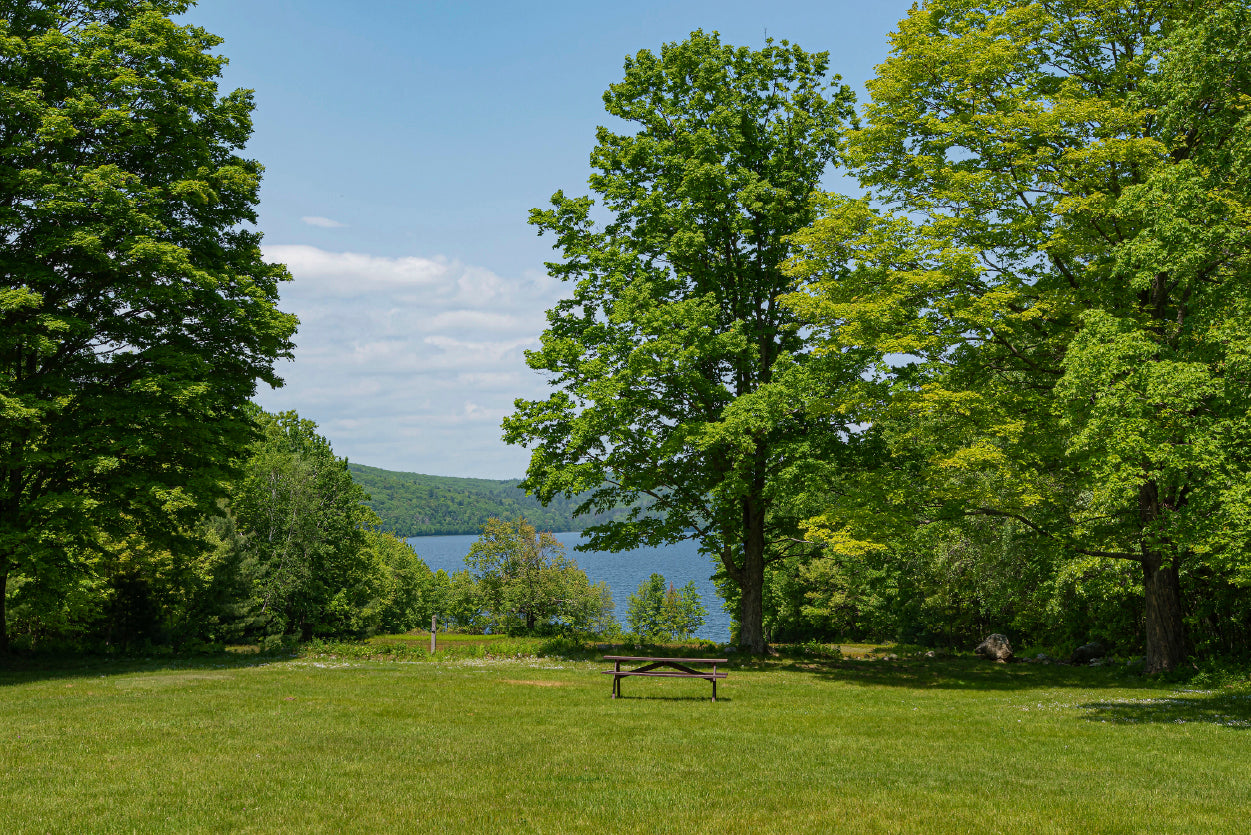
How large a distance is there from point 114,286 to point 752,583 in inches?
894

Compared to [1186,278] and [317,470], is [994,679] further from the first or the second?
[317,470]

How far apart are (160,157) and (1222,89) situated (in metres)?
28.0

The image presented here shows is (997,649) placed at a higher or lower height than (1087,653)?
lower

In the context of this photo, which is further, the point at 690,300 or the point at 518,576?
the point at 518,576

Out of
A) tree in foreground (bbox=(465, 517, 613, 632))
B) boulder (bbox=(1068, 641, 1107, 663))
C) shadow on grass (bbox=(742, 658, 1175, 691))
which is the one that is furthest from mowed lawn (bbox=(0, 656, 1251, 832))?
tree in foreground (bbox=(465, 517, 613, 632))

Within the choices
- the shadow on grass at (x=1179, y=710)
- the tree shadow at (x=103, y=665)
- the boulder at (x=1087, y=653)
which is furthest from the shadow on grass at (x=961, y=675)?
the tree shadow at (x=103, y=665)

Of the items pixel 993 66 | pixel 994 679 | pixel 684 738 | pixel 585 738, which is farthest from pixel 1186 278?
pixel 585 738

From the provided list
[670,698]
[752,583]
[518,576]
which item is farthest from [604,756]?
[518,576]

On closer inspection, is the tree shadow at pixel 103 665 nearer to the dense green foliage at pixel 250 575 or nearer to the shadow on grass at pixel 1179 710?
the dense green foliage at pixel 250 575

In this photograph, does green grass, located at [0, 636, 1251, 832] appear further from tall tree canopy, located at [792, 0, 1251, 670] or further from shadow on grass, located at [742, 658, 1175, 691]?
tall tree canopy, located at [792, 0, 1251, 670]

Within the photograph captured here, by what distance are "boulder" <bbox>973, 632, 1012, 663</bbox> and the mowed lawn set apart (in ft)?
38.5

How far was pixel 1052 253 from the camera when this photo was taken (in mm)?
20734

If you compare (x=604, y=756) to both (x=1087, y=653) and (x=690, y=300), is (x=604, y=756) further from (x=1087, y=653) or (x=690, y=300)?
(x=1087, y=653)

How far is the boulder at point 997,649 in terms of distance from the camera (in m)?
30.2
